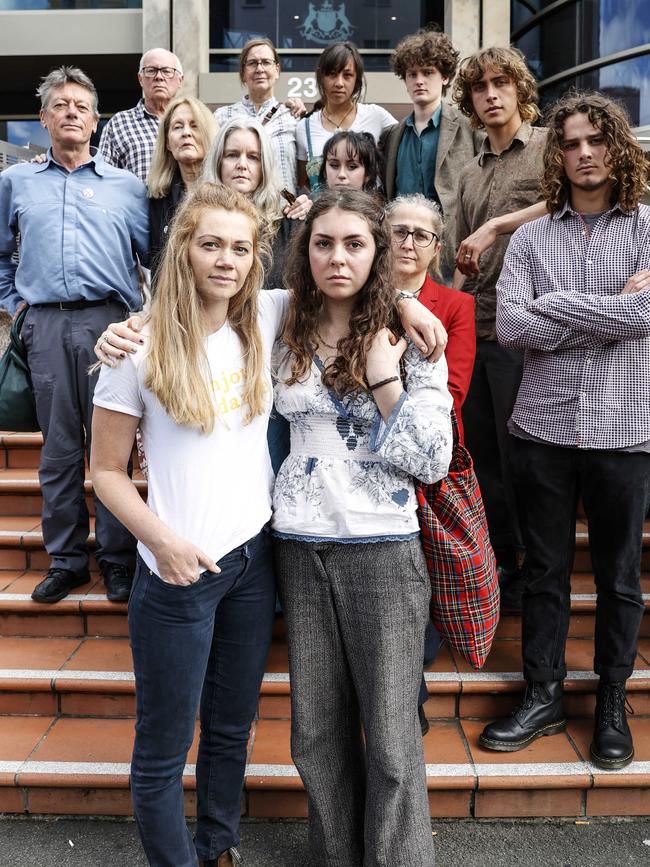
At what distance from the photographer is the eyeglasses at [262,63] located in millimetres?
4055

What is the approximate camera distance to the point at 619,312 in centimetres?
239

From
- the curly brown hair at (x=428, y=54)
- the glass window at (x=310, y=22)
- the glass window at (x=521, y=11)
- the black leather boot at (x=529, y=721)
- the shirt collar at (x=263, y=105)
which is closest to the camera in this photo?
the black leather boot at (x=529, y=721)

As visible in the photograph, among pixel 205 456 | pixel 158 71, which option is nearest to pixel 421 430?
pixel 205 456

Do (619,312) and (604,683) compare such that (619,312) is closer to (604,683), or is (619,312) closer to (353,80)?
(604,683)

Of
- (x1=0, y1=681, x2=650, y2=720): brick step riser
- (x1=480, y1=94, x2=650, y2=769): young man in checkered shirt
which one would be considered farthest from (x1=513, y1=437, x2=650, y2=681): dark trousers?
(x1=0, y1=681, x2=650, y2=720): brick step riser

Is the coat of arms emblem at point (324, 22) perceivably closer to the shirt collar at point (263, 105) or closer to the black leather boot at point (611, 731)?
the shirt collar at point (263, 105)

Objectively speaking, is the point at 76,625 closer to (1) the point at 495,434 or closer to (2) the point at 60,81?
(1) the point at 495,434

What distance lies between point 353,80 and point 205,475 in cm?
266

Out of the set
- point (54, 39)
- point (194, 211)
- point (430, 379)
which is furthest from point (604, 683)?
point (54, 39)

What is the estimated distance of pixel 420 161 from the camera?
147 inches

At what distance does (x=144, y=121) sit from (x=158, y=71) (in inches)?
11.0

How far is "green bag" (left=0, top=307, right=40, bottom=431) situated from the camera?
3.26m

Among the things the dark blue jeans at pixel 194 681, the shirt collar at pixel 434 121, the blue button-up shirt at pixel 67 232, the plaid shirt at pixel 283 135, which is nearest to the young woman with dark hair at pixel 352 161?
the plaid shirt at pixel 283 135

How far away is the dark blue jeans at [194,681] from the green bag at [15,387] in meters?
1.63
